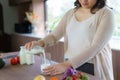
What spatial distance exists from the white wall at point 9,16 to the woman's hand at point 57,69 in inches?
130

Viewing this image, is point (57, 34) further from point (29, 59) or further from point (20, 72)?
point (20, 72)

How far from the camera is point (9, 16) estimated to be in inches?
177

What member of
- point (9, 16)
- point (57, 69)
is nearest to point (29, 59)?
point (57, 69)

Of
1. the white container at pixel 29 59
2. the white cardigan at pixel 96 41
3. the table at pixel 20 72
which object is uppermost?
the white cardigan at pixel 96 41

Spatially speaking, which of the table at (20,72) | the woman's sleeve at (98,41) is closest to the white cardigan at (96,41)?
the woman's sleeve at (98,41)

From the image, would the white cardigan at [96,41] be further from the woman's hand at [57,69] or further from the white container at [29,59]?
the white container at [29,59]

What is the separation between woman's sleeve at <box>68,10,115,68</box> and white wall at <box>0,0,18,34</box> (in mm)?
3339

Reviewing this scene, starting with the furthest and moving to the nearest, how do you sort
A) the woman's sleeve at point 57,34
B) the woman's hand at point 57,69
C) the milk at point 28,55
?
the woman's sleeve at point 57,34 < the milk at point 28,55 < the woman's hand at point 57,69

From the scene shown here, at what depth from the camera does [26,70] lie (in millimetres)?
1532

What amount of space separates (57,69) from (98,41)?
1.06 feet

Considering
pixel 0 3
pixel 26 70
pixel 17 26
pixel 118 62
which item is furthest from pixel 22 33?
pixel 26 70

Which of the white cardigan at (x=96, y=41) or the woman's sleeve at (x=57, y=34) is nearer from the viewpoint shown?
the white cardigan at (x=96, y=41)

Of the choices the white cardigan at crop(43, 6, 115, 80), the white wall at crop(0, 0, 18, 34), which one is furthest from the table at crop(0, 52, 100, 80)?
the white wall at crop(0, 0, 18, 34)

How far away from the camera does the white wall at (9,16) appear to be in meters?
4.43
